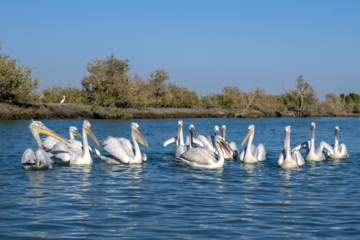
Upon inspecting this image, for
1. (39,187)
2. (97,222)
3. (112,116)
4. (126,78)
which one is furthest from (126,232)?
(126,78)

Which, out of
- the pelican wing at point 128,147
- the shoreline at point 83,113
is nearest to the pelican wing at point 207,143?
the pelican wing at point 128,147

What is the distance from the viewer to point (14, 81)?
3138 centimetres

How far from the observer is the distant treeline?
105 ft

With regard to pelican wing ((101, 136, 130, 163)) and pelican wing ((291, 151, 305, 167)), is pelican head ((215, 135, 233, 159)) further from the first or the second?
pelican wing ((101, 136, 130, 163))

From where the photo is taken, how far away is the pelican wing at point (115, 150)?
33.4ft

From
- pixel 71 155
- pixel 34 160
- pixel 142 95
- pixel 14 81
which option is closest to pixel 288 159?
pixel 71 155

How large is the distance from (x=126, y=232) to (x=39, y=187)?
294cm

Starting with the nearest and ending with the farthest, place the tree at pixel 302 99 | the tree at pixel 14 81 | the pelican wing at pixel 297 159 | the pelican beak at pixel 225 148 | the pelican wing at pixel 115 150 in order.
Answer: the pelican wing at pixel 115 150 → the pelican wing at pixel 297 159 → the pelican beak at pixel 225 148 → the tree at pixel 14 81 → the tree at pixel 302 99

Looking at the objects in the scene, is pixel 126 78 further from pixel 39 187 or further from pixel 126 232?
pixel 126 232

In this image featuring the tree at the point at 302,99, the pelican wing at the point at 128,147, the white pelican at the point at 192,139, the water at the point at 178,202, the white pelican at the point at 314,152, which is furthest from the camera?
the tree at the point at 302,99

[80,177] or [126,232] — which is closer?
[126,232]

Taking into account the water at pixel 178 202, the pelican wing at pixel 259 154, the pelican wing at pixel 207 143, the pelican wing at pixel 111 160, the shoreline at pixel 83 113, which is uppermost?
the shoreline at pixel 83 113

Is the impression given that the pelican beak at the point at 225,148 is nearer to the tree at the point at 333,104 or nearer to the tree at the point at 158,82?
the tree at the point at 158,82

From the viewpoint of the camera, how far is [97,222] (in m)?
5.51
